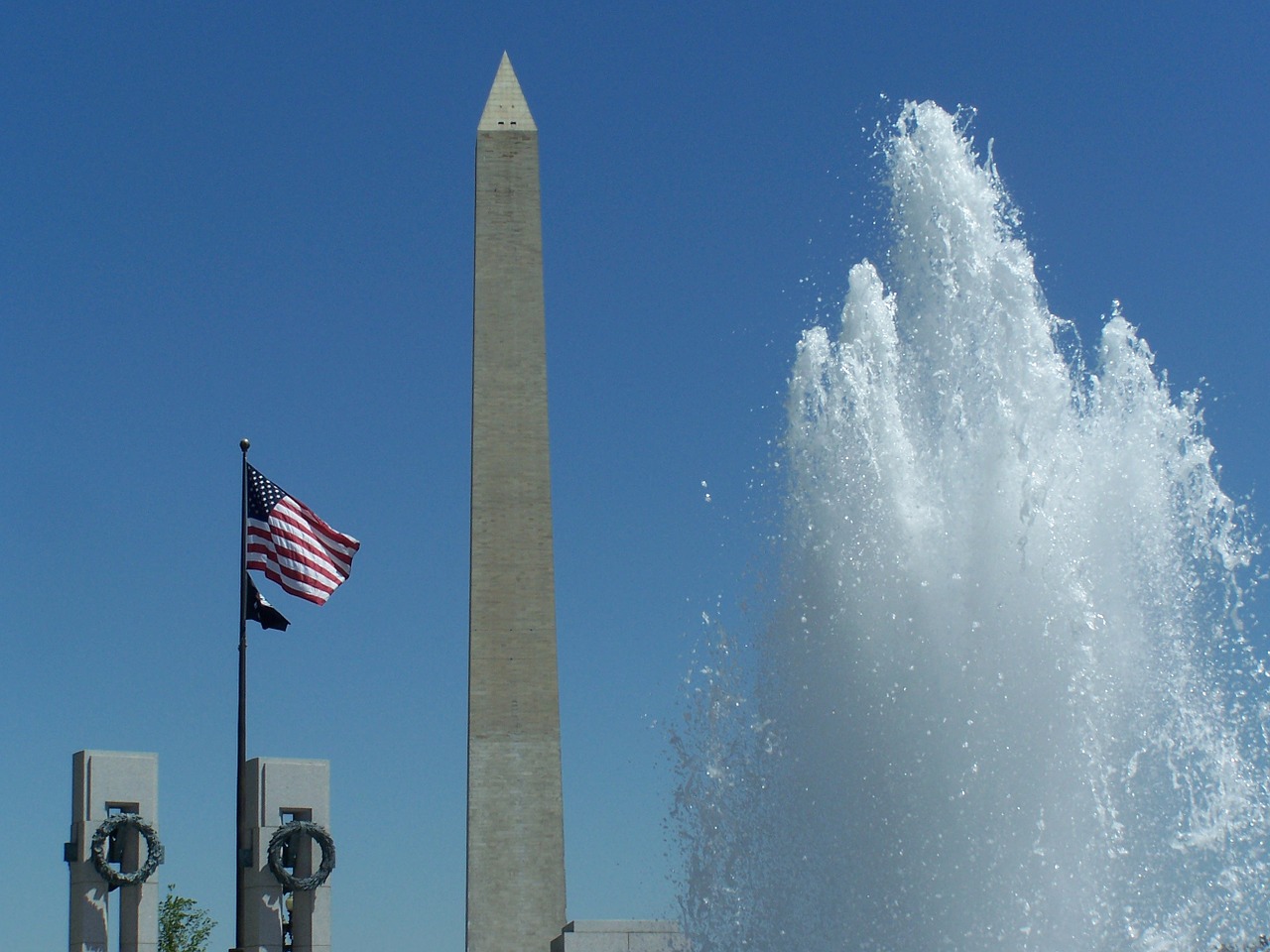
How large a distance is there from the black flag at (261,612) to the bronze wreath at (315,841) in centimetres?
348

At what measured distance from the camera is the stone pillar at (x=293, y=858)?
74.2 ft

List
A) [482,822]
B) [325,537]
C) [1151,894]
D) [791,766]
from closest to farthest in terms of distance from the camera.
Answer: [1151,894]
[791,766]
[325,537]
[482,822]

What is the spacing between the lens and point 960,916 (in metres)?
14.3

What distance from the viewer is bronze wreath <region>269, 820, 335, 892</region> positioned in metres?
22.5

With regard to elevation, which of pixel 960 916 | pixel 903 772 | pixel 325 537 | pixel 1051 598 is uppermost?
pixel 325 537

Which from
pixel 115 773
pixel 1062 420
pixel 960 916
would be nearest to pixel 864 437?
pixel 1062 420

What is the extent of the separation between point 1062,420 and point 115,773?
1253 centimetres

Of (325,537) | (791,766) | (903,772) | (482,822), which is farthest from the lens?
(482,822)

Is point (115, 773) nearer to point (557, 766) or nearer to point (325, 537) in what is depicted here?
point (325, 537)

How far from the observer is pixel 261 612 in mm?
20000

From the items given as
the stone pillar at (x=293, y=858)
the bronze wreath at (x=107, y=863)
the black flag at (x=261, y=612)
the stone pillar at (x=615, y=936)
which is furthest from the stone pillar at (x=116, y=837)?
the stone pillar at (x=615, y=936)

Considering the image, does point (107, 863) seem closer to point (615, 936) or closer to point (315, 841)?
point (315, 841)

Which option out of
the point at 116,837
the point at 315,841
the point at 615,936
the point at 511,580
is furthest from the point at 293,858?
the point at 511,580

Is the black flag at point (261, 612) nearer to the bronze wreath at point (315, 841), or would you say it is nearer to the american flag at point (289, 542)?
the american flag at point (289, 542)
